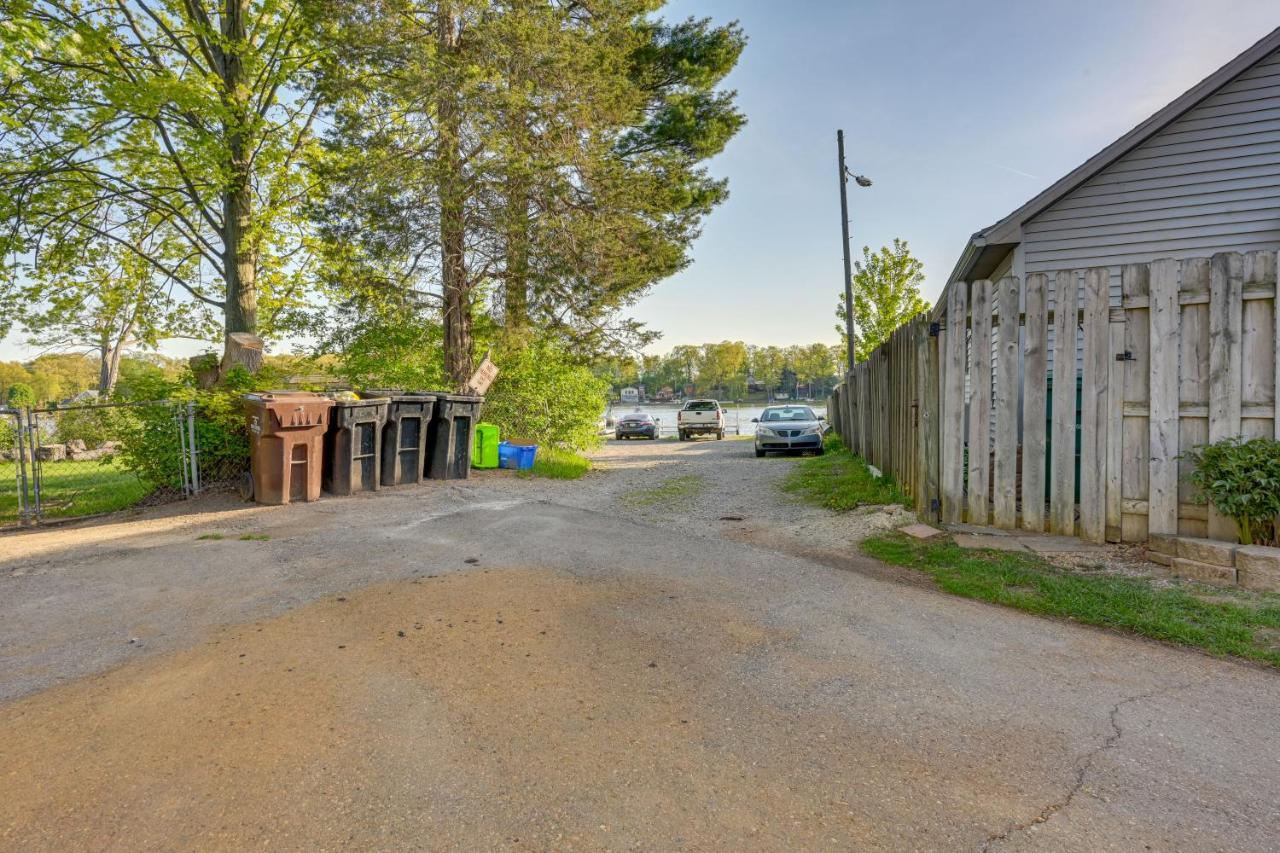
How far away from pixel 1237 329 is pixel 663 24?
15.0 m

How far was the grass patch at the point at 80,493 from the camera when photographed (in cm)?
834

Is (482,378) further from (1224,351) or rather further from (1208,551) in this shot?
(1208,551)

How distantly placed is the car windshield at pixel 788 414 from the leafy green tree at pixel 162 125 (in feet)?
40.2

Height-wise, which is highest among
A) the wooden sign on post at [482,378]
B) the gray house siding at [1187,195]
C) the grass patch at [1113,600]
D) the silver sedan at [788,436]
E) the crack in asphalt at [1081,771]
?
the gray house siding at [1187,195]

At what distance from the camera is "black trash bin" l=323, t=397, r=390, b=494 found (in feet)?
28.5

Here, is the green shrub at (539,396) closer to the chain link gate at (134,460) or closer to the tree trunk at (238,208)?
the tree trunk at (238,208)

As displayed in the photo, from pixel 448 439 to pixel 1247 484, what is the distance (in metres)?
9.40

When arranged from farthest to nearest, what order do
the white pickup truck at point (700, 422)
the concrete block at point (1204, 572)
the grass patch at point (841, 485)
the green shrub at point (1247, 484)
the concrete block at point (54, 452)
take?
the white pickup truck at point (700, 422) < the concrete block at point (54, 452) < the grass patch at point (841, 485) < the green shrub at point (1247, 484) < the concrete block at point (1204, 572)

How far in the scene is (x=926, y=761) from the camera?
7.32 ft

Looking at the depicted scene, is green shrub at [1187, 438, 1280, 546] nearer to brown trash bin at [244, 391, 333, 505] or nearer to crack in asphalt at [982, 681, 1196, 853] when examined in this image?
crack in asphalt at [982, 681, 1196, 853]

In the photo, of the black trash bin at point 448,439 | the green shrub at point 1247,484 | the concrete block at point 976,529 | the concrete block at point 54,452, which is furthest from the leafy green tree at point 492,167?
the concrete block at point 54,452

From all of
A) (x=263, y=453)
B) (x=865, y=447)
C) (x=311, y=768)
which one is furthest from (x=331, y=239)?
(x=311, y=768)

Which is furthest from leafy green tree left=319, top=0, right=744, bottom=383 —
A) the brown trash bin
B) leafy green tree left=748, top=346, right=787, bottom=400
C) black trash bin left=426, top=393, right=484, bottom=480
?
leafy green tree left=748, top=346, right=787, bottom=400

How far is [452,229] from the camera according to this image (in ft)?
37.7
